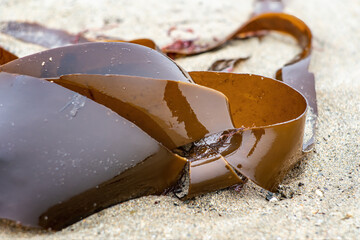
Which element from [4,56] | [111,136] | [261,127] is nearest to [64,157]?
[111,136]

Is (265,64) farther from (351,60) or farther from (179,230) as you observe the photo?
(179,230)

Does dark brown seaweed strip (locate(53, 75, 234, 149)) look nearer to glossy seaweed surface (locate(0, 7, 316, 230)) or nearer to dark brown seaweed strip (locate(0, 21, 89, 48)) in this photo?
glossy seaweed surface (locate(0, 7, 316, 230))

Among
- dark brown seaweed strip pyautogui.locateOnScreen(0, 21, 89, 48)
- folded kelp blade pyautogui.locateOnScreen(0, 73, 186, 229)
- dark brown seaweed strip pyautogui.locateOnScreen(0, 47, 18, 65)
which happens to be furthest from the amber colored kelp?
dark brown seaweed strip pyautogui.locateOnScreen(0, 21, 89, 48)

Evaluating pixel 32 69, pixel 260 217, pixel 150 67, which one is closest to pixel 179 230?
pixel 260 217

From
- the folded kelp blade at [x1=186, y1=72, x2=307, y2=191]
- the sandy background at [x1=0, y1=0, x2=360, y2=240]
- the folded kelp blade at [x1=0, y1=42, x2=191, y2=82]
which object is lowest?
the sandy background at [x1=0, y1=0, x2=360, y2=240]

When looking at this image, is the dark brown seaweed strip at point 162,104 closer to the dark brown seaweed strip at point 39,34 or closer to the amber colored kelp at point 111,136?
the amber colored kelp at point 111,136
